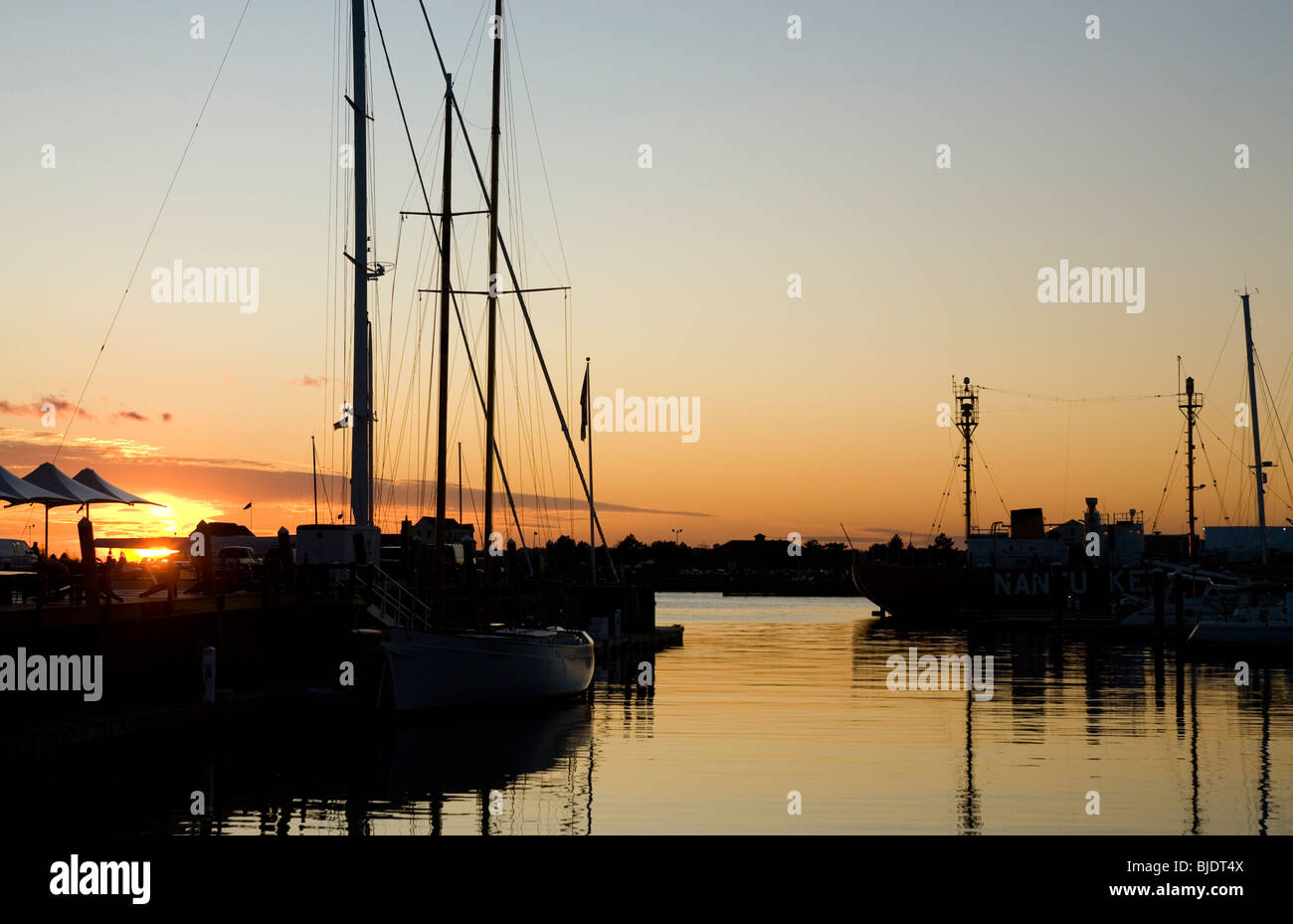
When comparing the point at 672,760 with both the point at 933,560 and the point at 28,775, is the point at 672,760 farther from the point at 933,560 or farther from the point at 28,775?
the point at 933,560

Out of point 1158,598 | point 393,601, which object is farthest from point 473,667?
point 1158,598

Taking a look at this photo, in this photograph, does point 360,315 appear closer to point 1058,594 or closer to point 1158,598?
point 1158,598

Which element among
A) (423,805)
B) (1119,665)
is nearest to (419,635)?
(423,805)

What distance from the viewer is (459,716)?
3328cm

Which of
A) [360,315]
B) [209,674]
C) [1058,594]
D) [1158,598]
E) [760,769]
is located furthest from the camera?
[1058,594]

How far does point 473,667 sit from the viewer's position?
33281 mm

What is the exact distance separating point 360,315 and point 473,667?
14071mm

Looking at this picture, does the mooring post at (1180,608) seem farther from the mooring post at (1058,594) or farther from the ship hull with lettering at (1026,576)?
the ship hull with lettering at (1026,576)

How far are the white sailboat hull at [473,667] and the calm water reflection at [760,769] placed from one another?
2.79 feet

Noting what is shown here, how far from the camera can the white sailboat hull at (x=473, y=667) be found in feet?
103

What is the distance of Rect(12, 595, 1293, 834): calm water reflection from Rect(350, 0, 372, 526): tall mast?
9778mm

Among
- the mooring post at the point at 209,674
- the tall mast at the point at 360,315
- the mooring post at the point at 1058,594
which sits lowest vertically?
the mooring post at the point at 1058,594

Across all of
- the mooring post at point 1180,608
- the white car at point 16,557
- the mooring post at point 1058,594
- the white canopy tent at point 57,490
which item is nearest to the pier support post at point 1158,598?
the mooring post at point 1180,608
